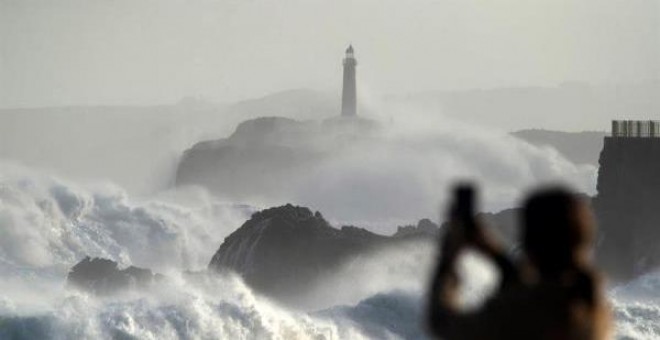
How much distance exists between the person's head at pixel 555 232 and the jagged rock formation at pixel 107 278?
34714 mm

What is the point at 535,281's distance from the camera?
10.9 ft

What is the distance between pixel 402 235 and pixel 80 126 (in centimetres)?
11310

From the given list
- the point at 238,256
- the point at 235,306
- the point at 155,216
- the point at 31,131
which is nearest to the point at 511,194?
the point at 155,216

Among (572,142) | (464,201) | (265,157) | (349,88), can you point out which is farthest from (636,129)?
(349,88)

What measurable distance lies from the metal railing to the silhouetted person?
3849 cm

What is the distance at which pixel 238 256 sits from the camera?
40.1m

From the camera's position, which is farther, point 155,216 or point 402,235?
point 155,216

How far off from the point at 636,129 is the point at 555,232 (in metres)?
40.3

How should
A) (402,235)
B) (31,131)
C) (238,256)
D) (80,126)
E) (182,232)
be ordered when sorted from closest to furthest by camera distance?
(238,256) → (402,235) → (182,232) → (31,131) → (80,126)

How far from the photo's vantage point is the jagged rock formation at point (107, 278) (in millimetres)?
38281

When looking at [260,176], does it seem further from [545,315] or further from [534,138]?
[545,315]

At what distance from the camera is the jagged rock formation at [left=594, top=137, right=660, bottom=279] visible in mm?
39281

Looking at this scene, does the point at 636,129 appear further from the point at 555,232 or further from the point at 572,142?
the point at 572,142

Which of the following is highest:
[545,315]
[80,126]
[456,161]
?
[545,315]
